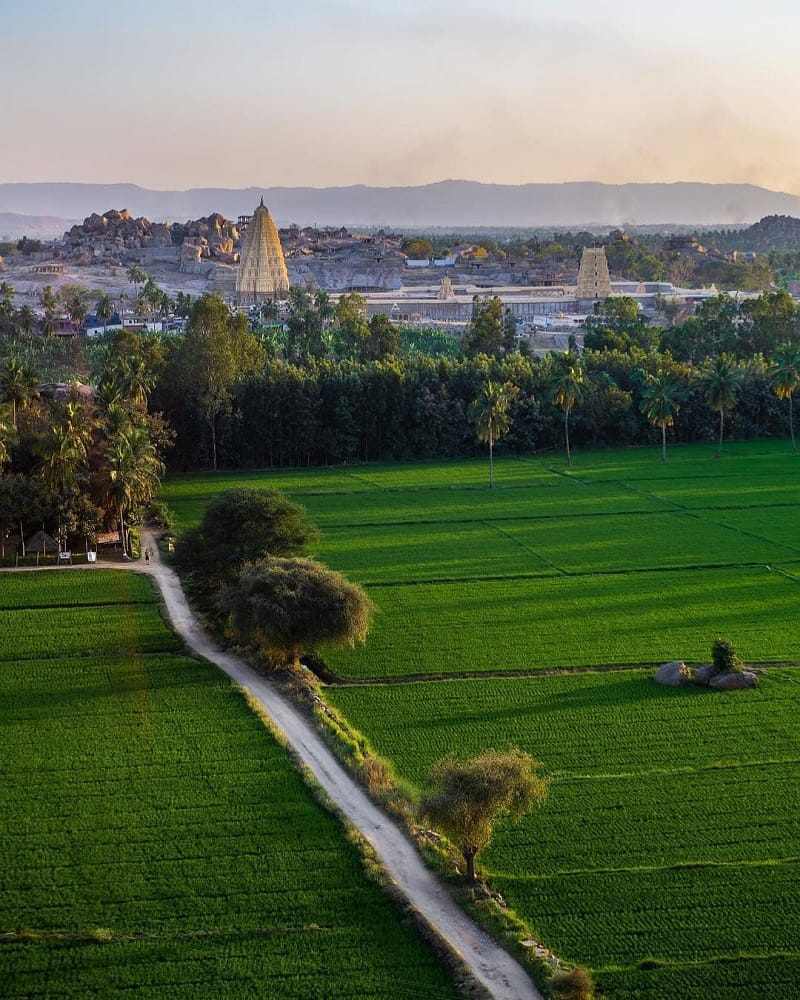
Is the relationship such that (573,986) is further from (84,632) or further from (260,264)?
(260,264)

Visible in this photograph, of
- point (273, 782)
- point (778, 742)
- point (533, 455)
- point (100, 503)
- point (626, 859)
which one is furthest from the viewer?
point (533, 455)

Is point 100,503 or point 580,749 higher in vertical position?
point 100,503

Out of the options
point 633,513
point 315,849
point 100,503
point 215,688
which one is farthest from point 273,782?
point 633,513

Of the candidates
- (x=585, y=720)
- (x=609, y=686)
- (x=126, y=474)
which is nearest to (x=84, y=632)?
(x=126, y=474)

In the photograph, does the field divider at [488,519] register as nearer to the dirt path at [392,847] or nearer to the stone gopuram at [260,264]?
the dirt path at [392,847]

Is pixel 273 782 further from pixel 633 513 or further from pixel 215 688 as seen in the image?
pixel 633 513

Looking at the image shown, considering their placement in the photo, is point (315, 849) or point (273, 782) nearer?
point (315, 849)

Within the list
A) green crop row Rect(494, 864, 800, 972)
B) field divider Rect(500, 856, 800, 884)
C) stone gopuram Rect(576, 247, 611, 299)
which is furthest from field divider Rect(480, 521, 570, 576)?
stone gopuram Rect(576, 247, 611, 299)
